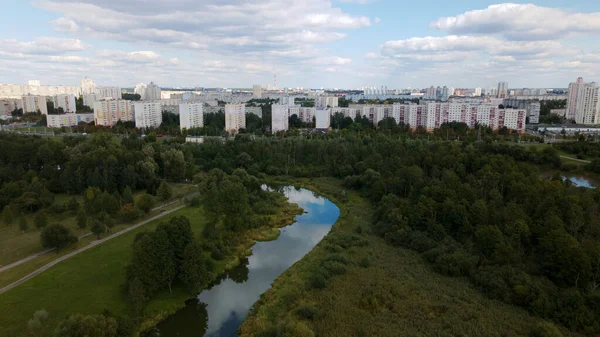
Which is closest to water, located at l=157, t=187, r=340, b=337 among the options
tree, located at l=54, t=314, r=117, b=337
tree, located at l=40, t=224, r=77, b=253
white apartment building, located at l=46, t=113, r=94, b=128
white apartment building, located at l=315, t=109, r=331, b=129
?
tree, located at l=54, t=314, r=117, b=337

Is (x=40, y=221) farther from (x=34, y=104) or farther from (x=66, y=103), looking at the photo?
(x=34, y=104)

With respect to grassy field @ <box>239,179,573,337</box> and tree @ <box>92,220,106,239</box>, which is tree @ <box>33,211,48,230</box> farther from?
grassy field @ <box>239,179,573,337</box>

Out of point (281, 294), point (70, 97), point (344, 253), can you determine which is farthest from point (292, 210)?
point (70, 97)

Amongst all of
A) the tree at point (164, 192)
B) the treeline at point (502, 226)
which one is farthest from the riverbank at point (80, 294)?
the treeline at point (502, 226)

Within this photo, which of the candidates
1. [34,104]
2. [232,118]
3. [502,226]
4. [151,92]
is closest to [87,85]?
[151,92]

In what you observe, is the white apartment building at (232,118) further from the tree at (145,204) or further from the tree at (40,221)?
the tree at (40,221)

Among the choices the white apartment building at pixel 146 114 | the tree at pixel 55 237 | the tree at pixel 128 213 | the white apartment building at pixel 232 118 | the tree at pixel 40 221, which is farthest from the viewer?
the white apartment building at pixel 146 114

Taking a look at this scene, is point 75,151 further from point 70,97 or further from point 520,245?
point 70,97
